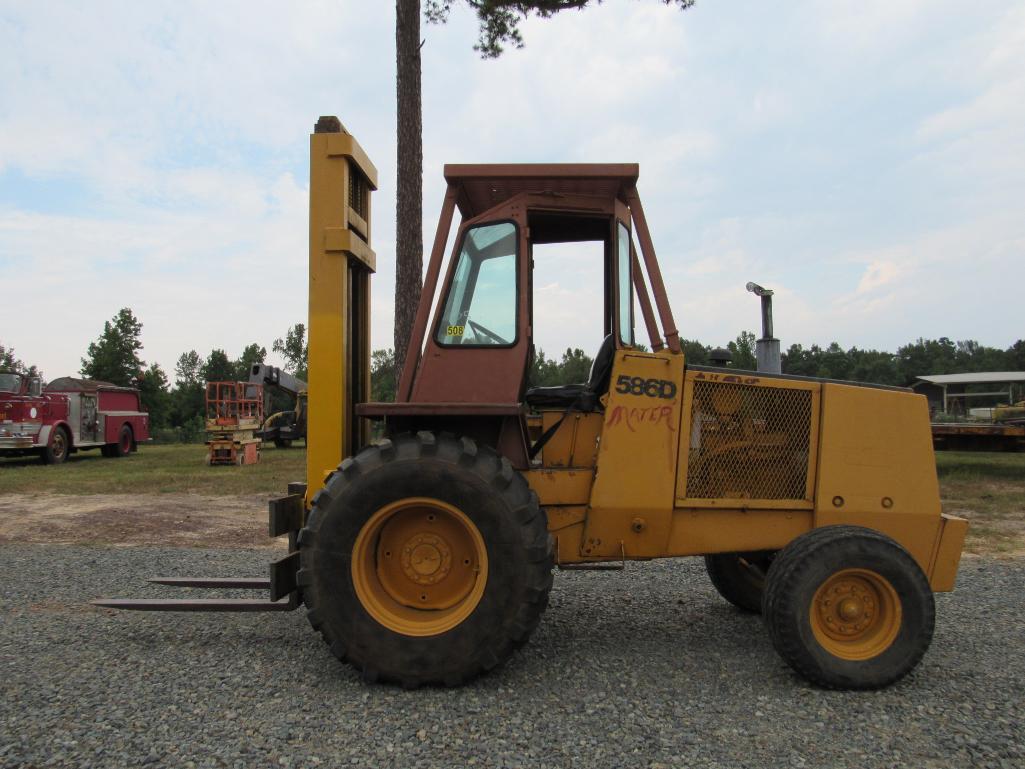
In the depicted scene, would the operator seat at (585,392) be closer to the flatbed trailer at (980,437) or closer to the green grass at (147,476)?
the green grass at (147,476)

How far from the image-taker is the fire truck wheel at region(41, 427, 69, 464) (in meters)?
18.0

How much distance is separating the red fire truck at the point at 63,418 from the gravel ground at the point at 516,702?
14956 mm

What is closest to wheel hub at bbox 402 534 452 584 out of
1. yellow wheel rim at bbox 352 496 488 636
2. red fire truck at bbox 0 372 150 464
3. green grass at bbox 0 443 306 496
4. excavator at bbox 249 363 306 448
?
yellow wheel rim at bbox 352 496 488 636

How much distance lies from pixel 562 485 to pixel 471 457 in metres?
0.61

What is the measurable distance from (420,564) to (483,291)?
1.48 metres

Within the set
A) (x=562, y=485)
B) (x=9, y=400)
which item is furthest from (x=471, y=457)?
(x=9, y=400)

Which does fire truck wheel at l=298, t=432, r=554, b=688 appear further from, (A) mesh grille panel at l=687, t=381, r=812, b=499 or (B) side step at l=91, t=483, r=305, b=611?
(A) mesh grille panel at l=687, t=381, r=812, b=499

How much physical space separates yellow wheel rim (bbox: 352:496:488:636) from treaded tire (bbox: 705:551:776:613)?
1922 millimetres

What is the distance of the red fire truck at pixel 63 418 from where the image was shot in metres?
17.5

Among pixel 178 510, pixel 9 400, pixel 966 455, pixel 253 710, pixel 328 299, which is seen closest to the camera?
pixel 253 710

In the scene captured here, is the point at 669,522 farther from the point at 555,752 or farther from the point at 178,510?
the point at 178,510

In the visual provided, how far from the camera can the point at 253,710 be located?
129 inches

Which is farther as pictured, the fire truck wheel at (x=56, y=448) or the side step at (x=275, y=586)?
the fire truck wheel at (x=56, y=448)

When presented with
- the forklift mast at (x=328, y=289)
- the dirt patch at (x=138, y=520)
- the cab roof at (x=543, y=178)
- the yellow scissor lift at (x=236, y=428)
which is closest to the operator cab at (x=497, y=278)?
the cab roof at (x=543, y=178)
